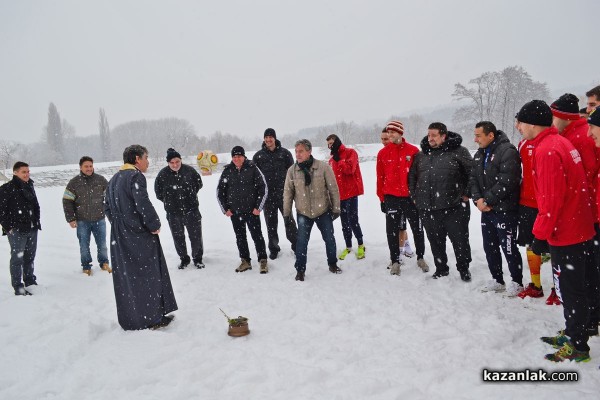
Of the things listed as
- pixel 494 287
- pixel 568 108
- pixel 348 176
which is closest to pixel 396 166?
pixel 348 176

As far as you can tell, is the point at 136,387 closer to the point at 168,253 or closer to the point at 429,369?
the point at 429,369

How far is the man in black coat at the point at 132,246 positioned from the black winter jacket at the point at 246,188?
7.21 feet

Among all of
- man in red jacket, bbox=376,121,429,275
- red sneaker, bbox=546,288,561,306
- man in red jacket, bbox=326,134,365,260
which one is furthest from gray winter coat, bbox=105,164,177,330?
red sneaker, bbox=546,288,561,306

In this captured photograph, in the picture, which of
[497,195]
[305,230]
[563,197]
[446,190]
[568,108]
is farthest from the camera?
[305,230]

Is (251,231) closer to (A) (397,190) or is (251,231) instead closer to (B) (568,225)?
(A) (397,190)

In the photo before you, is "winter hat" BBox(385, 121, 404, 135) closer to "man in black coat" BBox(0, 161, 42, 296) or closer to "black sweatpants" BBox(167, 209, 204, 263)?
"black sweatpants" BBox(167, 209, 204, 263)

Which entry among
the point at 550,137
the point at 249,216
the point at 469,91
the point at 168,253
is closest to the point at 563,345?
the point at 550,137

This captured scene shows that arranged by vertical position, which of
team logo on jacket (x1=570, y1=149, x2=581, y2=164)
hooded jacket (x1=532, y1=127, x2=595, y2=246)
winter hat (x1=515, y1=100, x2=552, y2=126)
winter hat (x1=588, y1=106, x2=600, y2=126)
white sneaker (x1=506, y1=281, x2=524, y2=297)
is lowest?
white sneaker (x1=506, y1=281, x2=524, y2=297)

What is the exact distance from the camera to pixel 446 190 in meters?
4.94

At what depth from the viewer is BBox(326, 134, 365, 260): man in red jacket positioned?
648 centimetres

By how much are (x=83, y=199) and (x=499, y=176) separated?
7.09m

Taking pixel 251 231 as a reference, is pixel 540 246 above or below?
above

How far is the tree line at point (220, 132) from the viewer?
4428 cm

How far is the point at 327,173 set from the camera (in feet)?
19.2
